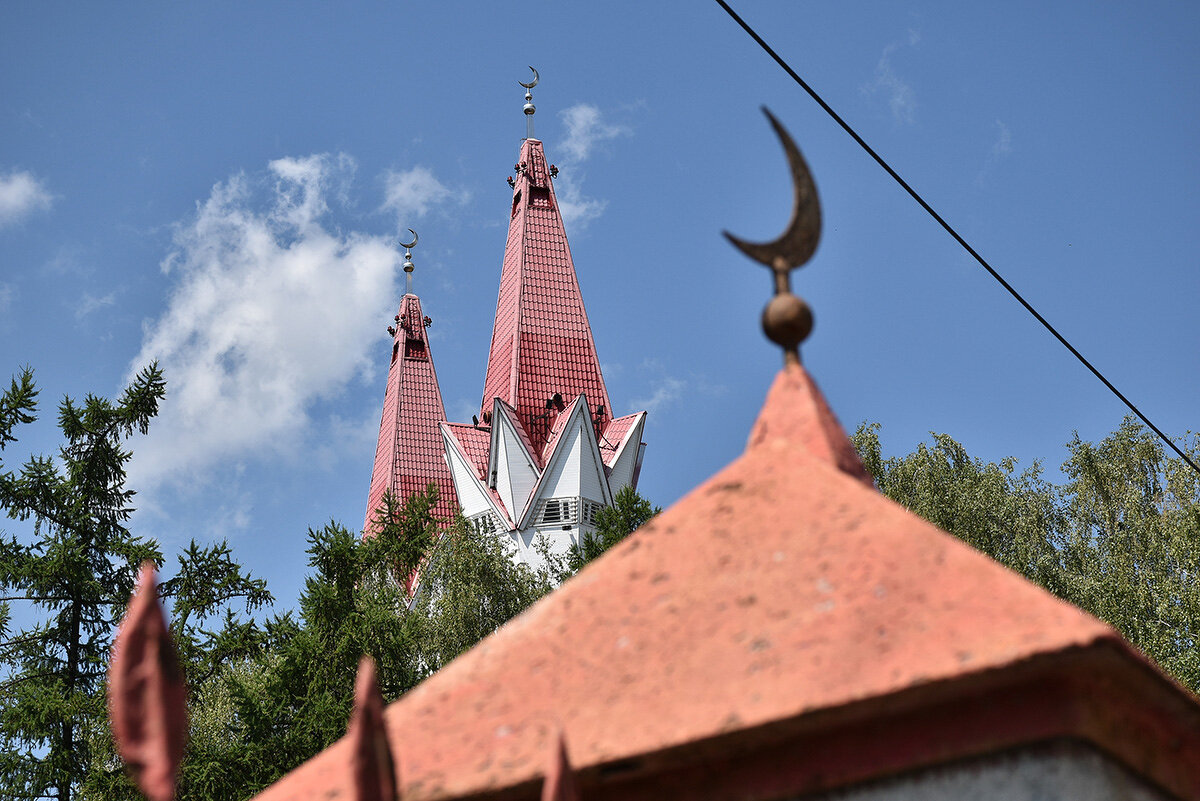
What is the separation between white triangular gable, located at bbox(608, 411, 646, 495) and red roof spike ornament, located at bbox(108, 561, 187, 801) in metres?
36.3

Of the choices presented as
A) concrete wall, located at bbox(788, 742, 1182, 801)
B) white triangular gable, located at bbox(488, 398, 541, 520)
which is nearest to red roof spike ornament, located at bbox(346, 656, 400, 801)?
concrete wall, located at bbox(788, 742, 1182, 801)

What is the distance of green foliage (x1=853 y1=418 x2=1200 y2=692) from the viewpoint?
84.6ft

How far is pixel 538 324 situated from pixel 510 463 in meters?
4.99

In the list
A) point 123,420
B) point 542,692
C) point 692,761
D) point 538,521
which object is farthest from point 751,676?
point 538,521

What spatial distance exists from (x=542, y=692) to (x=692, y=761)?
0.38 meters

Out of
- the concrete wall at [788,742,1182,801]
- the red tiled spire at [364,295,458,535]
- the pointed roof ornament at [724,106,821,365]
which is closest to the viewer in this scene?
the concrete wall at [788,742,1182,801]

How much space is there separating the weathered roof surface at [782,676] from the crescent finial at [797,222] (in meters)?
0.71

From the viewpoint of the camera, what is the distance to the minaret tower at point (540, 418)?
38281 millimetres

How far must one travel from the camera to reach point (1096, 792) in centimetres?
278

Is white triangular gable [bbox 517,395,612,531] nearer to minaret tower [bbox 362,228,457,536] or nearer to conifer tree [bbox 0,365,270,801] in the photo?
minaret tower [bbox 362,228,457,536]

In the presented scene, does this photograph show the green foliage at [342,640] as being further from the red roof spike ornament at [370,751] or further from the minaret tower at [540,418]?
the red roof spike ornament at [370,751]

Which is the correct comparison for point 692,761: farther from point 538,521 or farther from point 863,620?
point 538,521

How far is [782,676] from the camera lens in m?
2.89

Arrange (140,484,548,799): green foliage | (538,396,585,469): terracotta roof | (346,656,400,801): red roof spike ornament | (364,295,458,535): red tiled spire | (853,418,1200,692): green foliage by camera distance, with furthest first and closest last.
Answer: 1. (364,295,458,535): red tiled spire
2. (538,396,585,469): terracotta roof
3. (853,418,1200,692): green foliage
4. (140,484,548,799): green foliage
5. (346,656,400,801): red roof spike ornament
